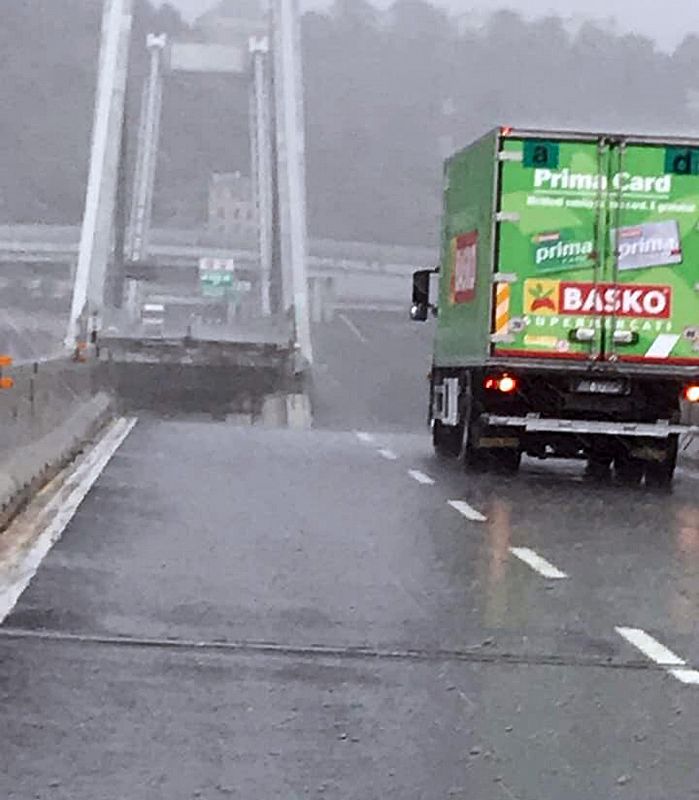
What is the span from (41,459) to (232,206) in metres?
99.5

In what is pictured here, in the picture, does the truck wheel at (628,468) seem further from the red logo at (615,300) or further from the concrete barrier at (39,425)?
the concrete barrier at (39,425)

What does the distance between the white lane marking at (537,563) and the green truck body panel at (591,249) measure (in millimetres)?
6678

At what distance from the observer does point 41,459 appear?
55.4 ft

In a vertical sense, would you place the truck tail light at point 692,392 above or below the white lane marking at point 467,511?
above

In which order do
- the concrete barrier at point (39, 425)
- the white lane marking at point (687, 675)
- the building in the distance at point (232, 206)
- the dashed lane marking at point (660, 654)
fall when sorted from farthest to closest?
the building in the distance at point (232, 206) < the concrete barrier at point (39, 425) < the dashed lane marking at point (660, 654) < the white lane marking at point (687, 675)

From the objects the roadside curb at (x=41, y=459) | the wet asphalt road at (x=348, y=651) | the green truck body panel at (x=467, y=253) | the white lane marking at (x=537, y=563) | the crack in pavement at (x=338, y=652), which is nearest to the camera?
the wet asphalt road at (x=348, y=651)

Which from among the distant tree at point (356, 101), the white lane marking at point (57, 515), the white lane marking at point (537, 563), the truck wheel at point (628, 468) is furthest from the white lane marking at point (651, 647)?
the distant tree at point (356, 101)

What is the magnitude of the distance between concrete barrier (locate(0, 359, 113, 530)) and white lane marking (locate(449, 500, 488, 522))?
10.7ft

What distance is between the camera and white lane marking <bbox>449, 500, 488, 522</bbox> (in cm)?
1509

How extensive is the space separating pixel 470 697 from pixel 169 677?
1153 mm

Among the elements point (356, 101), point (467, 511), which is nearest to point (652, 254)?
point (467, 511)

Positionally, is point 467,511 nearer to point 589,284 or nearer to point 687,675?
point 589,284

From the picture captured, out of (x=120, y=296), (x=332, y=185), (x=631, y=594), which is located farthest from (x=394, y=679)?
(x=332, y=185)

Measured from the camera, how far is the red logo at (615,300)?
19.5m
